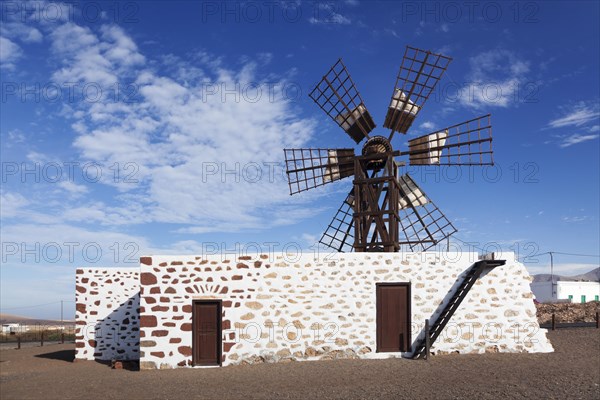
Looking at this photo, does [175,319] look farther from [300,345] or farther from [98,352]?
[98,352]

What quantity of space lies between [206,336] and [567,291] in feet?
147

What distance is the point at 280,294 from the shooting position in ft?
41.7

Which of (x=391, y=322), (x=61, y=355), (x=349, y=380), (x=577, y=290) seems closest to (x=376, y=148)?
(x=391, y=322)

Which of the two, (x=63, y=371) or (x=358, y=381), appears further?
(x=63, y=371)

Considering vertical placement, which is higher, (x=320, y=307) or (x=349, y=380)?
(x=320, y=307)

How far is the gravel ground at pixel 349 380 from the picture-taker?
8.88 m

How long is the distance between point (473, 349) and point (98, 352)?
34.5 ft

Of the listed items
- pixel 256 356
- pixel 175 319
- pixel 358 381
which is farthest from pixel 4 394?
pixel 358 381

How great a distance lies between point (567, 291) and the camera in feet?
159

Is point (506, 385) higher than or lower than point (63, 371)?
higher

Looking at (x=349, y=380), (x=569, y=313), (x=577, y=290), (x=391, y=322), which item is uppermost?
(x=391, y=322)

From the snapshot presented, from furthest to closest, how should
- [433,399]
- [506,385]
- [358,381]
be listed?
1. [358,381]
2. [506,385]
3. [433,399]

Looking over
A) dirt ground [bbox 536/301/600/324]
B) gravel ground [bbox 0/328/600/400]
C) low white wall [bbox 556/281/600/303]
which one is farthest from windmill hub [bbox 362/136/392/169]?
low white wall [bbox 556/281/600/303]

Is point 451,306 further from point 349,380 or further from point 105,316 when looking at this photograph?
point 105,316
